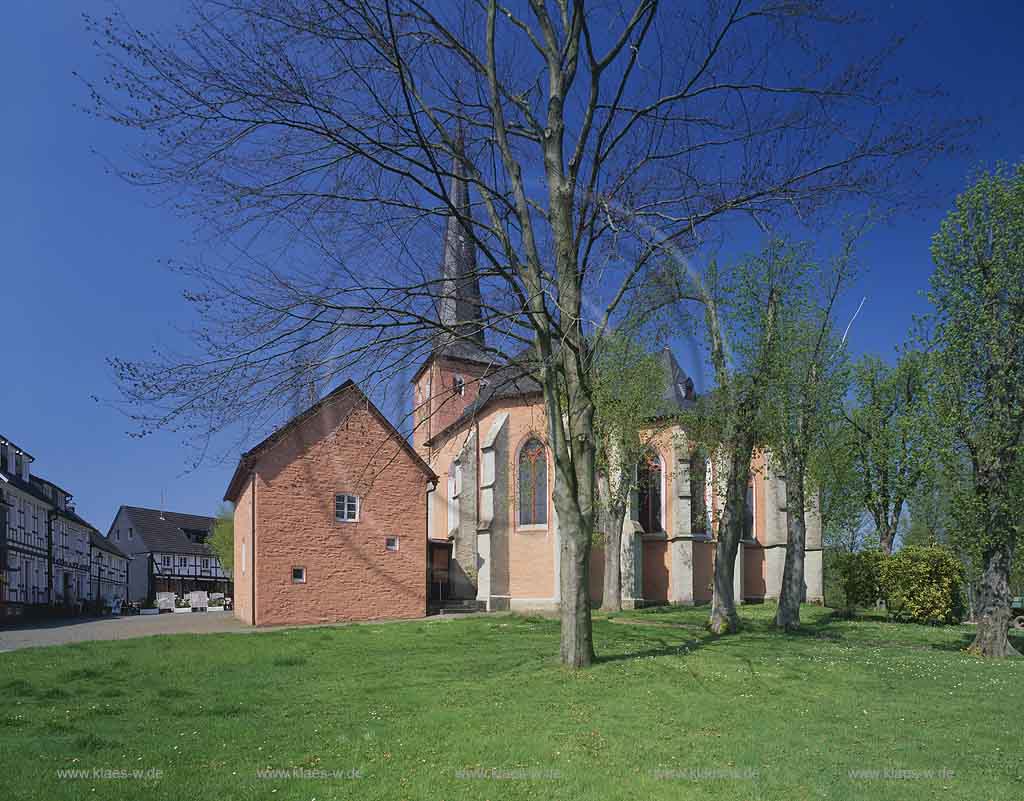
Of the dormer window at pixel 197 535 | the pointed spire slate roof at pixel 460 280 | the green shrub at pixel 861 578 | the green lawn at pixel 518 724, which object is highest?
the pointed spire slate roof at pixel 460 280

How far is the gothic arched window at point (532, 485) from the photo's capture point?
32.4 metres

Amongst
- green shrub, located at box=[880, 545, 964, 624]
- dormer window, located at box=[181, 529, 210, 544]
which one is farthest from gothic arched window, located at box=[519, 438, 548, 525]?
dormer window, located at box=[181, 529, 210, 544]

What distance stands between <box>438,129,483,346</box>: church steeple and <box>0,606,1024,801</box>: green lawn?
4982mm

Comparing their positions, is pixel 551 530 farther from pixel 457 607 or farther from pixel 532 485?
pixel 457 607

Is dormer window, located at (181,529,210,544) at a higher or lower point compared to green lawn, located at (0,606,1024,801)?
lower

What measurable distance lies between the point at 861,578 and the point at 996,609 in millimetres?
11842

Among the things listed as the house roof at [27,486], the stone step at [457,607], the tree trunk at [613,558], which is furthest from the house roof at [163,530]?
the tree trunk at [613,558]

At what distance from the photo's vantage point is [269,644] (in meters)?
16.9

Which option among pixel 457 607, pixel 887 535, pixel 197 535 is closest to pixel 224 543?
pixel 197 535

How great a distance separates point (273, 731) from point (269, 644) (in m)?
9.31

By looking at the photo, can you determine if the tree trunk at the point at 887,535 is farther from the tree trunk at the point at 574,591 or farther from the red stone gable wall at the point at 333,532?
the tree trunk at the point at 574,591

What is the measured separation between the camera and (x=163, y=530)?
70.9 m

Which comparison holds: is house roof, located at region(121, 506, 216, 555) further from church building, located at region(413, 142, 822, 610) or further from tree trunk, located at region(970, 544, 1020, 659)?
tree trunk, located at region(970, 544, 1020, 659)

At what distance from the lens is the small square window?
26766 millimetres
